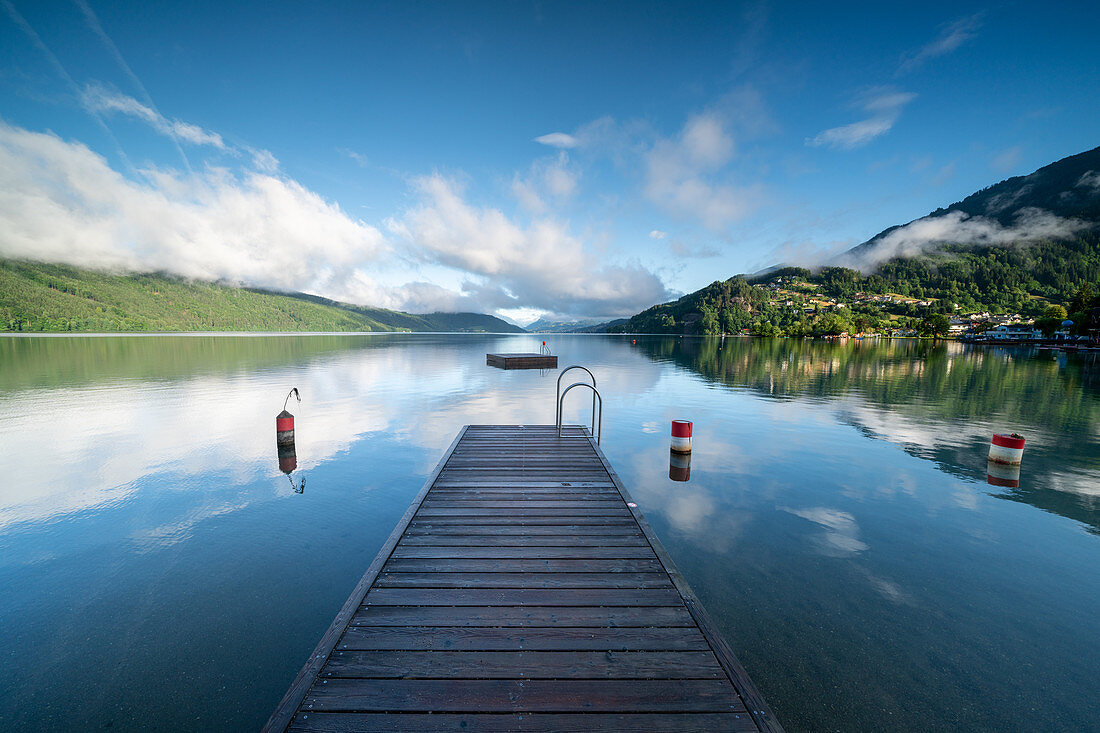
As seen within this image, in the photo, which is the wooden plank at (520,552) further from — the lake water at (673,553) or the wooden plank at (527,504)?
the lake water at (673,553)

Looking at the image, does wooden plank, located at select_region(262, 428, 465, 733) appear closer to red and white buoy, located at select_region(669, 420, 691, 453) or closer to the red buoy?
the red buoy

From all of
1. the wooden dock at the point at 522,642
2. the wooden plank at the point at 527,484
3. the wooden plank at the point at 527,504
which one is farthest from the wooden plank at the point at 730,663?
the wooden plank at the point at 527,484

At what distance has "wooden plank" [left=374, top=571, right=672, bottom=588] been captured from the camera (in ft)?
17.5

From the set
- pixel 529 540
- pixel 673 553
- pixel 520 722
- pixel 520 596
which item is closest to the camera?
pixel 520 722

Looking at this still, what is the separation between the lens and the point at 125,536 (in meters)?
8.73

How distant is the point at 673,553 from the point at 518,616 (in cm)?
450

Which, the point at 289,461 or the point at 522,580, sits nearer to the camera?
the point at 522,580

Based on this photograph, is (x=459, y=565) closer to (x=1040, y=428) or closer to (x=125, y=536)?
(x=125, y=536)

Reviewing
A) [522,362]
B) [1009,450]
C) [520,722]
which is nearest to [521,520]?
[520,722]

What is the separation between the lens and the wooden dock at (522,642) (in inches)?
139

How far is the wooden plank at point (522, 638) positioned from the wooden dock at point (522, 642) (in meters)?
0.02

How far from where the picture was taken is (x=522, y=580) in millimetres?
5461

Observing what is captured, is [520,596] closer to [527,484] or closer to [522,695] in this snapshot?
[522,695]

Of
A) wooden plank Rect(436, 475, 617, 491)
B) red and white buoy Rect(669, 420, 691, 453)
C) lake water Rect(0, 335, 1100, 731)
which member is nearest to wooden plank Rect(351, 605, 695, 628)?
lake water Rect(0, 335, 1100, 731)
